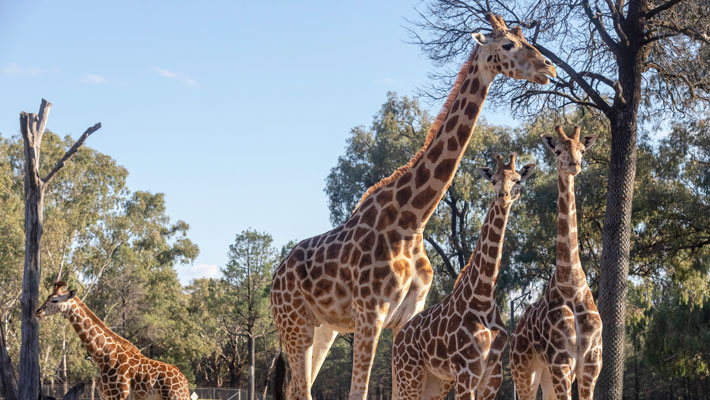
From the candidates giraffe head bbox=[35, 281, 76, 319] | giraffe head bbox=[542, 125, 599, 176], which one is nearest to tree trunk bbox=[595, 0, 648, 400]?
giraffe head bbox=[542, 125, 599, 176]

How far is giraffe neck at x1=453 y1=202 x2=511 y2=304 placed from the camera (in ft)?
20.4

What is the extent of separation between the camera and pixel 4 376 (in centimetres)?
1100

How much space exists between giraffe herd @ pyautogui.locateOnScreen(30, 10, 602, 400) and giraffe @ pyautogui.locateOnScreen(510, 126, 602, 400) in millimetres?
10

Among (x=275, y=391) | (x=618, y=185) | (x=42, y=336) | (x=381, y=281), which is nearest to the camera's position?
(x=381, y=281)

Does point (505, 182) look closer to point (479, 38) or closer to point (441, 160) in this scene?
point (441, 160)

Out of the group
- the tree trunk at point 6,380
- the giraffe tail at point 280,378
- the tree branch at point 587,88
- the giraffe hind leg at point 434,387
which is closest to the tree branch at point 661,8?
the tree branch at point 587,88

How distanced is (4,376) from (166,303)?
28.0m

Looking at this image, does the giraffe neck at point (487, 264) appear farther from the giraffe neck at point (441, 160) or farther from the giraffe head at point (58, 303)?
the giraffe head at point (58, 303)

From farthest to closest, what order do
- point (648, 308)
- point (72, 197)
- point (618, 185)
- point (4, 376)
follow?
point (72, 197), point (648, 308), point (618, 185), point (4, 376)

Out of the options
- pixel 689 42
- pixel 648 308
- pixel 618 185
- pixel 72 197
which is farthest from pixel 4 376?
pixel 72 197

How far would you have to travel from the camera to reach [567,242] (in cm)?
672

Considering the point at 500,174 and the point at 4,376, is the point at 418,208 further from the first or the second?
the point at 4,376

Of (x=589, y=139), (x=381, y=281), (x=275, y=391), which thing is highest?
(x=589, y=139)

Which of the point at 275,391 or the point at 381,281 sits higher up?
the point at 381,281
